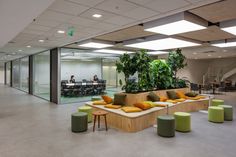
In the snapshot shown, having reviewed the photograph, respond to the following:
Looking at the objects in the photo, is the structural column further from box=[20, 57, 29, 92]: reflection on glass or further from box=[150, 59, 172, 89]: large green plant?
box=[20, 57, 29, 92]: reflection on glass

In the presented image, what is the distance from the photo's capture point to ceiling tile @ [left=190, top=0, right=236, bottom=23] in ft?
11.7

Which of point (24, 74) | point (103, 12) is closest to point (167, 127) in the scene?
point (103, 12)

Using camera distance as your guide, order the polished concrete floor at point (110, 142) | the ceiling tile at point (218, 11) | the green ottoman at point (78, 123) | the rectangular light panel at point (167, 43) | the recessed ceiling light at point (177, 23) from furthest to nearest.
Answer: the rectangular light panel at point (167, 43) → the green ottoman at point (78, 123) → the recessed ceiling light at point (177, 23) → the ceiling tile at point (218, 11) → the polished concrete floor at point (110, 142)

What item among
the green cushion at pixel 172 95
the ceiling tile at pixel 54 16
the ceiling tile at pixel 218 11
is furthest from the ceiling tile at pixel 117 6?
the green cushion at pixel 172 95

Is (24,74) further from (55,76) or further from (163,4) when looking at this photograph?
(163,4)

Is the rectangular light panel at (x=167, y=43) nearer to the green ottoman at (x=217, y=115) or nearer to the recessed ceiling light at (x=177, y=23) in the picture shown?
the recessed ceiling light at (x=177, y=23)

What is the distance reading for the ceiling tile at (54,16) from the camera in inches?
149

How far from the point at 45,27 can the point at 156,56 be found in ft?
34.9

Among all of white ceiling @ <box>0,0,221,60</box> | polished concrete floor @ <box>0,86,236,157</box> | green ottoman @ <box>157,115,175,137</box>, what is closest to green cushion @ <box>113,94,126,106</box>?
polished concrete floor @ <box>0,86,236,157</box>

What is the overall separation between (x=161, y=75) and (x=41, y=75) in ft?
25.8

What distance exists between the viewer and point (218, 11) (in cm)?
396

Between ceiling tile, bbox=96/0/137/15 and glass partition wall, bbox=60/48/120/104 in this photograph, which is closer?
ceiling tile, bbox=96/0/137/15

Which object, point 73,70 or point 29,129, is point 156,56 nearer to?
point 73,70

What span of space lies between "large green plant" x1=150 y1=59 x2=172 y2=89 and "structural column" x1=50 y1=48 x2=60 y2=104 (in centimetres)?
482
